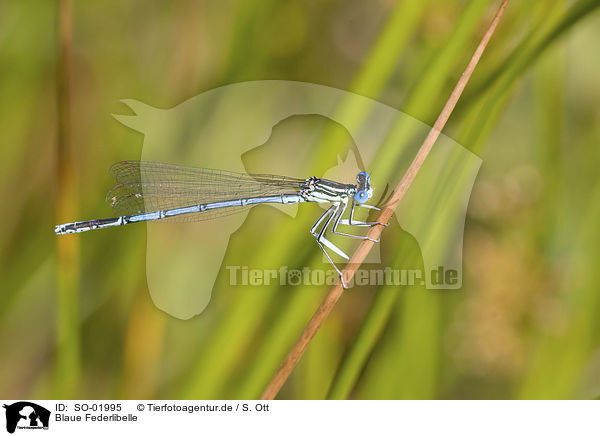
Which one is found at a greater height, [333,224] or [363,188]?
[363,188]

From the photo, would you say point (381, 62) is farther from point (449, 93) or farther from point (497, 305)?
point (497, 305)

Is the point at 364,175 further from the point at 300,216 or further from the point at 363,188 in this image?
the point at 300,216

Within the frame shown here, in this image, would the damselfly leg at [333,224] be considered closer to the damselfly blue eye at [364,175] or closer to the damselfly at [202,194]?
the damselfly at [202,194]
